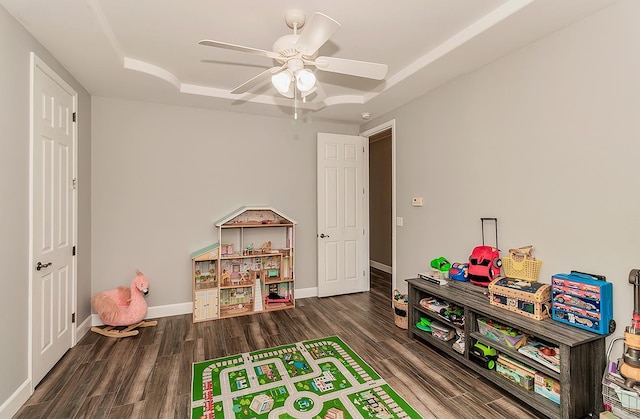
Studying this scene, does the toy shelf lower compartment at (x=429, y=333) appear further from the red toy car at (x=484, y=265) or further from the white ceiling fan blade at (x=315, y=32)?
the white ceiling fan blade at (x=315, y=32)

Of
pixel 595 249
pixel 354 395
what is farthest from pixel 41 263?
pixel 595 249

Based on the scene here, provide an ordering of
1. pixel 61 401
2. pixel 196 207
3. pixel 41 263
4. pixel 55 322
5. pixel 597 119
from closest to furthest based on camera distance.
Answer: pixel 597 119 → pixel 61 401 → pixel 41 263 → pixel 55 322 → pixel 196 207

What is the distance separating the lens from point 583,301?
6.48 feet

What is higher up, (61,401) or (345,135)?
(345,135)

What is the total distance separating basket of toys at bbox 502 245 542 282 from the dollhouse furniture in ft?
8.26

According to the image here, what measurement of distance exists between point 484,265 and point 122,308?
3698mm

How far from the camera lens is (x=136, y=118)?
3680 millimetres

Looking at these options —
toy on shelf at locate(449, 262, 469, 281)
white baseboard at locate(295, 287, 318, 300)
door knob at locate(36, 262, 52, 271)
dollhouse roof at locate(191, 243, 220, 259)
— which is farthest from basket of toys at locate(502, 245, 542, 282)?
door knob at locate(36, 262, 52, 271)

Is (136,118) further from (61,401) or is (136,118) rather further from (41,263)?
(61,401)

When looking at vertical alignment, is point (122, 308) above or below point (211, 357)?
above

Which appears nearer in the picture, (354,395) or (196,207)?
(354,395)

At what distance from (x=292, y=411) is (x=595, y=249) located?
91.7 inches

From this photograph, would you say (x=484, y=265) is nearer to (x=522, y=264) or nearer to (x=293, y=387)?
(x=522, y=264)

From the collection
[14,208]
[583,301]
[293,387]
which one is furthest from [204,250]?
[583,301]
